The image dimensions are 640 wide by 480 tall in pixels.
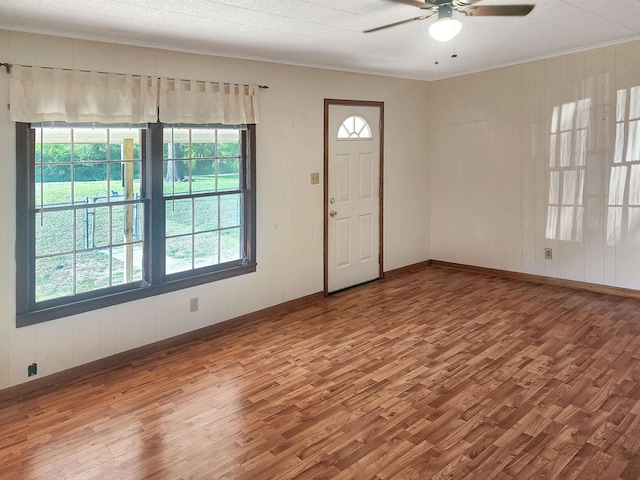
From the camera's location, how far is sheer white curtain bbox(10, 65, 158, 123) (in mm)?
3240

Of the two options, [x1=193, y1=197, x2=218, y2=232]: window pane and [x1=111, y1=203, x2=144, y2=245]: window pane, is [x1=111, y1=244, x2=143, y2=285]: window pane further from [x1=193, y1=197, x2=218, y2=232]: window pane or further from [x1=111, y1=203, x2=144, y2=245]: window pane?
[x1=193, y1=197, x2=218, y2=232]: window pane

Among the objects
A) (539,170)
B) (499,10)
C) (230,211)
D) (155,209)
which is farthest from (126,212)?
(539,170)

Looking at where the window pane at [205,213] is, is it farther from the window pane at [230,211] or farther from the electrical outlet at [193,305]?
the electrical outlet at [193,305]

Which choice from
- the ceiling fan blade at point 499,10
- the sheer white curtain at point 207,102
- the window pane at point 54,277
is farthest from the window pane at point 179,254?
the ceiling fan blade at point 499,10

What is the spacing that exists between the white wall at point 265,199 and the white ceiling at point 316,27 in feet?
0.47

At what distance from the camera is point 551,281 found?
18.6ft

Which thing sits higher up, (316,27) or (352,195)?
(316,27)

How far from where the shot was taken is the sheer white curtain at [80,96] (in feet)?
10.6

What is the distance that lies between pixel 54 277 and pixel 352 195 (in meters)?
3.31

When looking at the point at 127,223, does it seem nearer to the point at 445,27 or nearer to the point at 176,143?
the point at 176,143

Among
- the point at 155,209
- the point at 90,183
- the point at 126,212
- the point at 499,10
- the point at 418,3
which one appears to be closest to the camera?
the point at 499,10

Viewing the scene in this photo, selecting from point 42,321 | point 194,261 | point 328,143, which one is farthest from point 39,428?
point 328,143

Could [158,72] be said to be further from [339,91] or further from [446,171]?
[446,171]

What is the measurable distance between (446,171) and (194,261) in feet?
12.6
